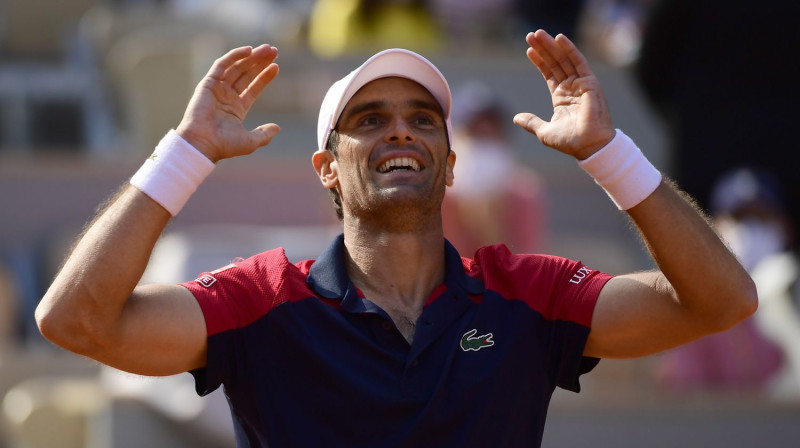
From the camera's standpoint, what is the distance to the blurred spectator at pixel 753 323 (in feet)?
24.5

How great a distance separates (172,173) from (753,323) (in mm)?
4508

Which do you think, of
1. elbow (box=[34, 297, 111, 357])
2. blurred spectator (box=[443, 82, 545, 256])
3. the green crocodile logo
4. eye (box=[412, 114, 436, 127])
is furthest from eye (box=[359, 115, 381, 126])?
blurred spectator (box=[443, 82, 545, 256])

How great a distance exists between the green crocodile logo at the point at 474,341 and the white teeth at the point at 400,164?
1.62ft

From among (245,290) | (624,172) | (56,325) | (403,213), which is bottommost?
(56,325)

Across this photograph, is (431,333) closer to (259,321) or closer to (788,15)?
(259,321)

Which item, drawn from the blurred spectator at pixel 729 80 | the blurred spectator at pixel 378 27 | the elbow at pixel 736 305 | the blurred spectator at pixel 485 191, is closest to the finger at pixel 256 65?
the elbow at pixel 736 305

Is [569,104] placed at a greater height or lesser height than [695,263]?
greater

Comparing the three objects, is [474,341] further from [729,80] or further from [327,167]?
[729,80]

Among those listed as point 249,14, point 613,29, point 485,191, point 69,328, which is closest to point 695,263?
point 69,328

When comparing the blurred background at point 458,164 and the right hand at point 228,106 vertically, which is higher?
the blurred background at point 458,164

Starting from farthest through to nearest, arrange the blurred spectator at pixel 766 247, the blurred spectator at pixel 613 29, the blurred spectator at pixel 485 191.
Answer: the blurred spectator at pixel 613 29, the blurred spectator at pixel 766 247, the blurred spectator at pixel 485 191

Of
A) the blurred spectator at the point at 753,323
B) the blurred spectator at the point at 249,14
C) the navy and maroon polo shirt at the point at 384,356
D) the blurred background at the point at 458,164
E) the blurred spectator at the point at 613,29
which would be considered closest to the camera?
the navy and maroon polo shirt at the point at 384,356

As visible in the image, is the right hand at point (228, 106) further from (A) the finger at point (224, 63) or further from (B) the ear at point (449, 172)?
(B) the ear at point (449, 172)

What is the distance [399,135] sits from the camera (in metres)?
4.00
